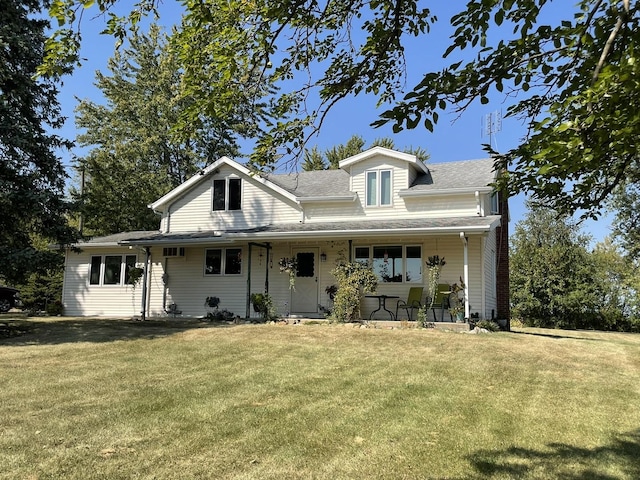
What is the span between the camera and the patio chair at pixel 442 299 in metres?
14.0

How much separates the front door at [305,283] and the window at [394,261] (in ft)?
5.31

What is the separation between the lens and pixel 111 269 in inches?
767

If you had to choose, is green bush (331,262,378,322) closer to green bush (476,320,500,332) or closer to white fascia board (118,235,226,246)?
green bush (476,320,500,332)

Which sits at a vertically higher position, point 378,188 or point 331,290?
point 378,188

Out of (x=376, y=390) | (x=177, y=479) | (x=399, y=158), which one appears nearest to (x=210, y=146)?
(x=399, y=158)

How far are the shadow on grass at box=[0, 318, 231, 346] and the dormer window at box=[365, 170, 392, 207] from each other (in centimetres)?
639

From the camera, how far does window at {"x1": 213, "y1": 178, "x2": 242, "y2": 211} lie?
60.9 ft

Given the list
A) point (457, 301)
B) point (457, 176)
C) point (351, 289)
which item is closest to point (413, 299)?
point (457, 301)

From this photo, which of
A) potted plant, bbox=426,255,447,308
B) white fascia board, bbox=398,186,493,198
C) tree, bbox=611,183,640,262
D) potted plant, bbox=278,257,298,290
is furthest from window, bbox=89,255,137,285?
tree, bbox=611,183,640,262

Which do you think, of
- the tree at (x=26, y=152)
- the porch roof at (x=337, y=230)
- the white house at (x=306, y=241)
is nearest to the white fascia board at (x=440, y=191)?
the white house at (x=306, y=241)

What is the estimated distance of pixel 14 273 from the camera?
13.0 metres

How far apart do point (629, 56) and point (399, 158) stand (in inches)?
533

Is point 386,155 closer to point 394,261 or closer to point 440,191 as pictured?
point 440,191

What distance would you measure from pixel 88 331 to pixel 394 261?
913 cm
